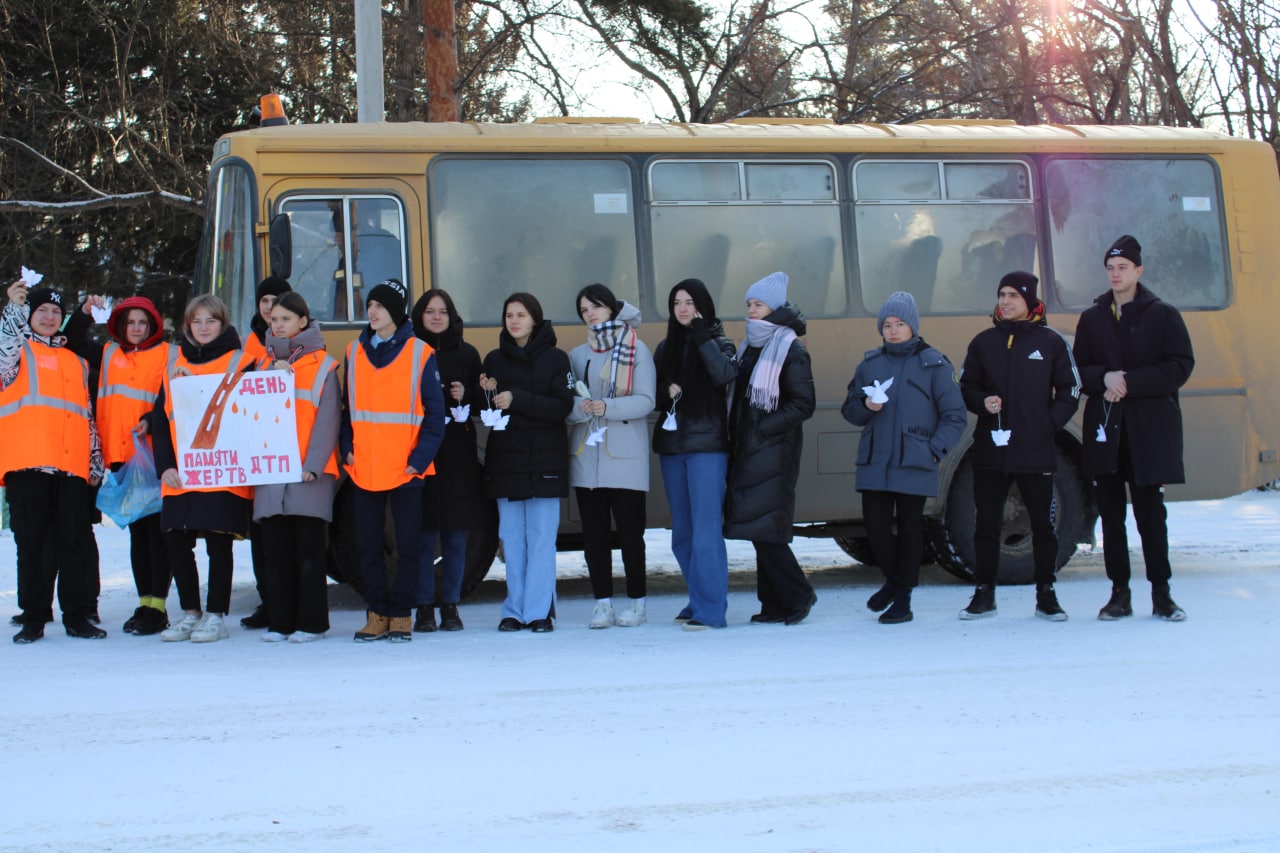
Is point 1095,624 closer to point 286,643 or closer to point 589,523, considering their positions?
point 589,523

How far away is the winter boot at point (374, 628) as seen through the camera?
284 inches

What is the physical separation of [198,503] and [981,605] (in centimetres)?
402

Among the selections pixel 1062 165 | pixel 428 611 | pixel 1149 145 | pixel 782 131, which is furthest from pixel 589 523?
pixel 1149 145

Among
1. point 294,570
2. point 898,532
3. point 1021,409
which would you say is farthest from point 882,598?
point 294,570

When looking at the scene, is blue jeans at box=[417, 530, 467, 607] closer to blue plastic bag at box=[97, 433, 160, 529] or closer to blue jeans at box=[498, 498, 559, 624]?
blue jeans at box=[498, 498, 559, 624]

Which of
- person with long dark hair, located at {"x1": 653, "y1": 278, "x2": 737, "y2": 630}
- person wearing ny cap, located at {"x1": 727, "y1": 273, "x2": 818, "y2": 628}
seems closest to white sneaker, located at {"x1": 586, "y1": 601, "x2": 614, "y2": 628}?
person with long dark hair, located at {"x1": 653, "y1": 278, "x2": 737, "y2": 630}

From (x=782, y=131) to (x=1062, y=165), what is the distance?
1.87m

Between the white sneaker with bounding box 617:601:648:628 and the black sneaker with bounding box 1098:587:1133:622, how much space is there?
2.38 metres

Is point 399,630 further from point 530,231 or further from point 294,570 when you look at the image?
point 530,231

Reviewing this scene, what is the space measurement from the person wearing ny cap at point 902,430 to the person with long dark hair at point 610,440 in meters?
1.12

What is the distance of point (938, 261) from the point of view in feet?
30.3

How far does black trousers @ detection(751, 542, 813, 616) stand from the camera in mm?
7555

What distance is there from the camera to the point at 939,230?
30.4 feet

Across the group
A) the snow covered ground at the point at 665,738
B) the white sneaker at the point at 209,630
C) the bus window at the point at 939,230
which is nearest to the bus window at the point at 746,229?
the bus window at the point at 939,230
